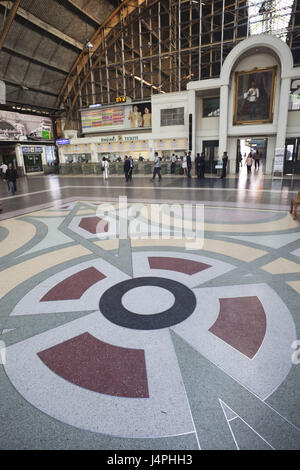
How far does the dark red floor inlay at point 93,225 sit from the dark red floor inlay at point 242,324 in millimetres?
4000

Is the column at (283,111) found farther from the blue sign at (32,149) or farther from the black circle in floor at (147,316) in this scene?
the blue sign at (32,149)

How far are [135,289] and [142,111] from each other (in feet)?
94.2

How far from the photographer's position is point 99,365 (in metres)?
2.25

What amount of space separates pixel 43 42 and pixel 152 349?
34177 mm

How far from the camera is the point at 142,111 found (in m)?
28.6

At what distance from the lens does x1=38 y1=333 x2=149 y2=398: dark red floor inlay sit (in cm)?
203

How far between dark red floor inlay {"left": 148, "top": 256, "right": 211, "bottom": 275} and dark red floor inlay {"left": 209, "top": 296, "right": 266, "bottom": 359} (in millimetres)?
963

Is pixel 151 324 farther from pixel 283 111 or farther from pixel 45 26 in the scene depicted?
pixel 45 26

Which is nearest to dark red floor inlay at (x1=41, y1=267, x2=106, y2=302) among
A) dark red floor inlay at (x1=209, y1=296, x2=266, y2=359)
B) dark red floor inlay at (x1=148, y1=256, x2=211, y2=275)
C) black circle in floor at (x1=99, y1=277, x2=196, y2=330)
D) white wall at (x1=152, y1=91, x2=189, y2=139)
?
black circle in floor at (x1=99, y1=277, x2=196, y2=330)

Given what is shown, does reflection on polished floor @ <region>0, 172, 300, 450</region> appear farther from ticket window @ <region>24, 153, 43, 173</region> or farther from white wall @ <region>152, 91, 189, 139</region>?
ticket window @ <region>24, 153, 43, 173</region>

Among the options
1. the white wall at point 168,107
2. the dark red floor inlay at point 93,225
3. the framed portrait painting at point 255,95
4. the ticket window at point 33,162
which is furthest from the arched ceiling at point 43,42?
the dark red floor inlay at point 93,225

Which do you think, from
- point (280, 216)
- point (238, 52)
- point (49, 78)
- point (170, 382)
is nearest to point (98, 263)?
point (170, 382)

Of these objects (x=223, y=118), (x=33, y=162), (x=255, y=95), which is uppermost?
(x=255, y=95)

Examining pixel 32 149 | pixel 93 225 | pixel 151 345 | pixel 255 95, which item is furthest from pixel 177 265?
pixel 32 149
